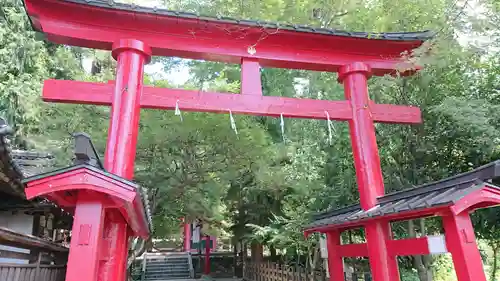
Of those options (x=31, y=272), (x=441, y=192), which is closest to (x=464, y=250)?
(x=441, y=192)

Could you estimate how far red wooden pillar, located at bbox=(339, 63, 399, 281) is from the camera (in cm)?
570

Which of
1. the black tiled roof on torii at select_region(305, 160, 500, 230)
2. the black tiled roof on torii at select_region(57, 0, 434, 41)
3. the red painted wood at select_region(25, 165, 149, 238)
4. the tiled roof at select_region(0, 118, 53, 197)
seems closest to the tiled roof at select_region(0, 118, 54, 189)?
the tiled roof at select_region(0, 118, 53, 197)

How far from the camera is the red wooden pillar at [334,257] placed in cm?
690

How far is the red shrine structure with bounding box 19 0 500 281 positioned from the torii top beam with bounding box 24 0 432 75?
17 mm

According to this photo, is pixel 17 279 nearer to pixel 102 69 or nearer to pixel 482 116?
pixel 482 116

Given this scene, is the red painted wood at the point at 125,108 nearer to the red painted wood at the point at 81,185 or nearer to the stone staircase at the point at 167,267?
the red painted wood at the point at 81,185

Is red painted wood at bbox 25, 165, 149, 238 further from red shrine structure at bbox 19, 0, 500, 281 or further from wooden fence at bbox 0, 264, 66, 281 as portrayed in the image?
wooden fence at bbox 0, 264, 66, 281

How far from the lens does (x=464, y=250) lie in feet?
14.0

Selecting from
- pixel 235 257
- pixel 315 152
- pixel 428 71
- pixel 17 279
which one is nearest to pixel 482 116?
pixel 428 71

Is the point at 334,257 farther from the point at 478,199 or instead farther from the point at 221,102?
the point at 221,102

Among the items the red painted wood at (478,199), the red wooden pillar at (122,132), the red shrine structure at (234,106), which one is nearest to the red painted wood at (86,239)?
the red shrine structure at (234,106)

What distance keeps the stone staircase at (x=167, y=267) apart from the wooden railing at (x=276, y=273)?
4060 millimetres

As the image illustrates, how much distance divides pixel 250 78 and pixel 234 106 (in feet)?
2.29

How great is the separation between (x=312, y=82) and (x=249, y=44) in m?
5.30
